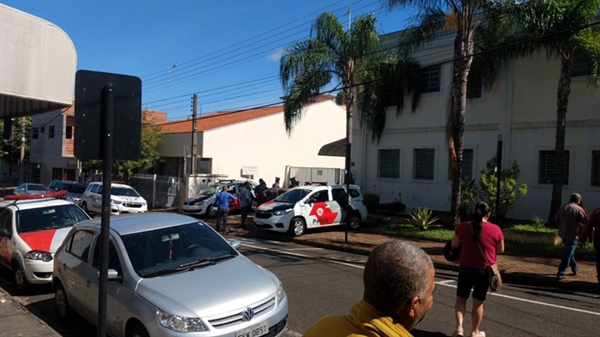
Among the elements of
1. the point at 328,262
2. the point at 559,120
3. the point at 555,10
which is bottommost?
the point at 328,262

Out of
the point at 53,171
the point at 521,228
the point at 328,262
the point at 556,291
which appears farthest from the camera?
the point at 53,171

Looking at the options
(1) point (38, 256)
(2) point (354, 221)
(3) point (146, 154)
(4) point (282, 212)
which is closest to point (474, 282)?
(1) point (38, 256)

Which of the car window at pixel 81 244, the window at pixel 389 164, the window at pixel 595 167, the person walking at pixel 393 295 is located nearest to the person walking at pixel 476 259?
the person walking at pixel 393 295

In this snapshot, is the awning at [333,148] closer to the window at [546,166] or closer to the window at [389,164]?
the window at [389,164]

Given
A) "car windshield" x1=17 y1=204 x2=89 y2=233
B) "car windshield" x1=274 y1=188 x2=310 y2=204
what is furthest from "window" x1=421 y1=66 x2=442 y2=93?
"car windshield" x1=17 y1=204 x2=89 y2=233

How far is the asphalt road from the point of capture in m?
6.87

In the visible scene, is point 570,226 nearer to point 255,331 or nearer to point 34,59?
point 255,331

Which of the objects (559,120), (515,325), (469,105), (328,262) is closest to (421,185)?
(469,105)

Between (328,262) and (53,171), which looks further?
(53,171)

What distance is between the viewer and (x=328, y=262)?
12.4m

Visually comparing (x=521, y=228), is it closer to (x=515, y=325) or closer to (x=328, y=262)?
(x=328, y=262)

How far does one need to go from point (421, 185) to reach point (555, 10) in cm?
893

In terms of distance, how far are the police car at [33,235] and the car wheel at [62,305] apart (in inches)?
62.2

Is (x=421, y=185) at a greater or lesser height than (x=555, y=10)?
lesser
